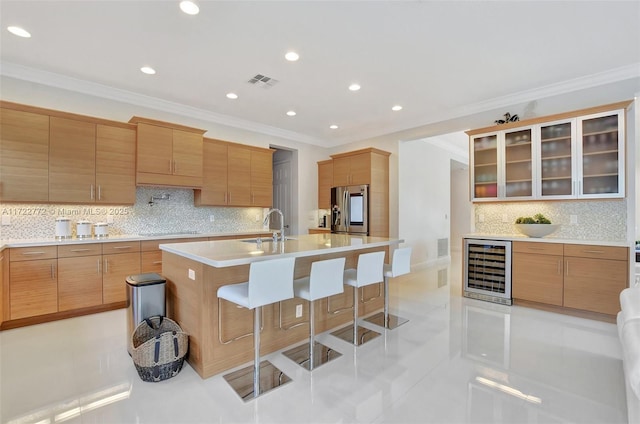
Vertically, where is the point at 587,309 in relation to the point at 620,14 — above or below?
below

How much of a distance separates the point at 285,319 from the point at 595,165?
4176 mm

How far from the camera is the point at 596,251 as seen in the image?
135 inches

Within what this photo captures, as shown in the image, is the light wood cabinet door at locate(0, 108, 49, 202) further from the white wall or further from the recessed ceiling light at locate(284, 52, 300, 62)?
the white wall

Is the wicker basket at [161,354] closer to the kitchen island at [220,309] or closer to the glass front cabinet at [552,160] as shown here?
the kitchen island at [220,309]

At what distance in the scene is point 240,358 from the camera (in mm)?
2451

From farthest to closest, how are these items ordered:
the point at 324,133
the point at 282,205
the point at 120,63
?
the point at 282,205, the point at 324,133, the point at 120,63

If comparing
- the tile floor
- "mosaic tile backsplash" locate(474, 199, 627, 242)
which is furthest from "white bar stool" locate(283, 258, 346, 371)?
"mosaic tile backsplash" locate(474, 199, 627, 242)

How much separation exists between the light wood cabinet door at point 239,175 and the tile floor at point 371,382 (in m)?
2.57

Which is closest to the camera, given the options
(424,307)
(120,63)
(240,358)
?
(240,358)

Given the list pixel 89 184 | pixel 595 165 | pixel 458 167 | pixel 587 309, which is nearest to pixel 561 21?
pixel 595 165

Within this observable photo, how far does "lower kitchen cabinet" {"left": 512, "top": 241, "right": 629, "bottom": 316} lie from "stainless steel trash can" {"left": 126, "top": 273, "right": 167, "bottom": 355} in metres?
4.34

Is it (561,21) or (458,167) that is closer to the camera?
(561,21)

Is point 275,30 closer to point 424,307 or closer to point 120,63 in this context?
point 120,63

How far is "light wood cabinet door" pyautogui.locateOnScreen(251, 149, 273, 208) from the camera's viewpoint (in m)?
5.37
